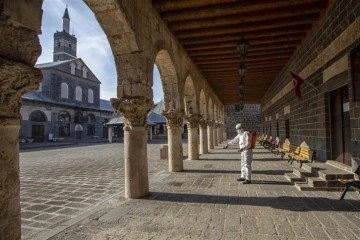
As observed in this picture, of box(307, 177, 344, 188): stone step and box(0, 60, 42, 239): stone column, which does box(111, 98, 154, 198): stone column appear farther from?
box(307, 177, 344, 188): stone step

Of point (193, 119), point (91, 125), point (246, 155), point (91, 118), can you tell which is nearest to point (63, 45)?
point (91, 118)

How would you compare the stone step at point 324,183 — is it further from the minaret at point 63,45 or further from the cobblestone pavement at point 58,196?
the minaret at point 63,45

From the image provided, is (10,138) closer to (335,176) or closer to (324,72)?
(335,176)

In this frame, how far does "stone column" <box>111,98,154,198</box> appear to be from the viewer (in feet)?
15.0

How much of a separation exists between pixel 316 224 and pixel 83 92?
116 ft

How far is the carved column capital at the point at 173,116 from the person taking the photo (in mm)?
7309

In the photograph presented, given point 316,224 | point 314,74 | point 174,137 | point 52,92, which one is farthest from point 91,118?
point 316,224

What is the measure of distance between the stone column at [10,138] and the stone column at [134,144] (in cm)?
269

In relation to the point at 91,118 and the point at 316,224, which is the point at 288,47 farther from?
the point at 91,118

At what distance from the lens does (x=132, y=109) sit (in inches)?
180

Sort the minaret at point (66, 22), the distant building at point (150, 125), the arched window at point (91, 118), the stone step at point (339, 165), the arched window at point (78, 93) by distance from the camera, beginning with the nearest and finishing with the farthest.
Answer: the stone step at point (339, 165), the distant building at point (150, 125), the arched window at point (78, 93), the arched window at point (91, 118), the minaret at point (66, 22)

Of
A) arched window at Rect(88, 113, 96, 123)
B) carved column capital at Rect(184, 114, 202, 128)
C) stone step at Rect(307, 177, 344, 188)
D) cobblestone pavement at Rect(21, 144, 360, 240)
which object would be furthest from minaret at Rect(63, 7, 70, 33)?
stone step at Rect(307, 177, 344, 188)

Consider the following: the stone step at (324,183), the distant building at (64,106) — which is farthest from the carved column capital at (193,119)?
the distant building at (64,106)

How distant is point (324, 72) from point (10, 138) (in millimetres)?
6295
